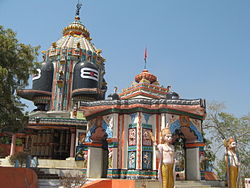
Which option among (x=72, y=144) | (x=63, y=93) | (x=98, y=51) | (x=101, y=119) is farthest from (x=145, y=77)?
(x=98, y=51)

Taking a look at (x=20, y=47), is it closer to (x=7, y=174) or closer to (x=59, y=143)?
(x=7, y=174)

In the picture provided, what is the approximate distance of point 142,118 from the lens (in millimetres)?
16391

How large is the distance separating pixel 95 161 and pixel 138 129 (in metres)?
4.36

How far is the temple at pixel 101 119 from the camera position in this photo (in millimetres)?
16234

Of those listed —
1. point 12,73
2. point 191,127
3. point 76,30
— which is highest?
point 76,30

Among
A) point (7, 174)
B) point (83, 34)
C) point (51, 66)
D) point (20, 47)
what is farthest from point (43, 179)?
point (83, 34)

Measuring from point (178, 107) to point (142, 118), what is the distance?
2.24 metres

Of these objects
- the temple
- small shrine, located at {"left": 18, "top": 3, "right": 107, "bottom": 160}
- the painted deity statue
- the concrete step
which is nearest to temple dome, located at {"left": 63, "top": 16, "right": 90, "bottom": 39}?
small shrine, located at {"left": 18, "top": 3, "right": 107, "bottom": 160}

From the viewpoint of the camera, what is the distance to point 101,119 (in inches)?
696

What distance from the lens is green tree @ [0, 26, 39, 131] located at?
1330 centimetres

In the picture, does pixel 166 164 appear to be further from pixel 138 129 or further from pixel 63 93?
pixel 63 93

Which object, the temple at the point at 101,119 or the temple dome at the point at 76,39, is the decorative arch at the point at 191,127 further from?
the temple dome at the point at 76,39

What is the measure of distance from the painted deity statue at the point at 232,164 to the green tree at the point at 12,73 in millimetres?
10124

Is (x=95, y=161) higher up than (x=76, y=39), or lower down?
lower down
